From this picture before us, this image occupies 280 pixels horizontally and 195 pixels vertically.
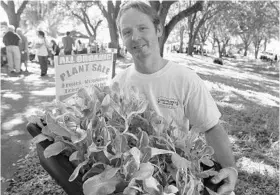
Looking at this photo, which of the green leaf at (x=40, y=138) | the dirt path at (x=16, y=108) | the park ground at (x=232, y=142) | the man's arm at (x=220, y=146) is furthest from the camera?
the dirt path at (x=16, y=108)

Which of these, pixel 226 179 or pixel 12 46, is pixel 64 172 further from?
pixel 12 46

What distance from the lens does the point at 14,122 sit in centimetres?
512

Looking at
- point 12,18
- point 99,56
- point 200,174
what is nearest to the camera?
point 200,174

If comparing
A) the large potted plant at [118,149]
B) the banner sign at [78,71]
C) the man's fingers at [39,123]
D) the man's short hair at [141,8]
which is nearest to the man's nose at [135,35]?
the man's short hair at [141,8]

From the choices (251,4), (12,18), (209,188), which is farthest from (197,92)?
(251,4)

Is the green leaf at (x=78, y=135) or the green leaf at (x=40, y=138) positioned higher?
the green leaf at (x=78, y=135)

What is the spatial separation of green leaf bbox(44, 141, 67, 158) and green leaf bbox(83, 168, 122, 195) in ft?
0.56

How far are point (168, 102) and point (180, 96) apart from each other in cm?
8

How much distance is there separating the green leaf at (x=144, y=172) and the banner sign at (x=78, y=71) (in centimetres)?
269

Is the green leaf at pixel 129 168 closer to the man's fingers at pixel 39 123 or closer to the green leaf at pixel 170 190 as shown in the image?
the green leaf at pixel 170 190

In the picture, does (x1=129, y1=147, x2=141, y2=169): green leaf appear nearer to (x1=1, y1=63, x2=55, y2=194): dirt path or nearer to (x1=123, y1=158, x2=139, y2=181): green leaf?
(x1=123, y1=158, x2=139, y2=181): green leaf

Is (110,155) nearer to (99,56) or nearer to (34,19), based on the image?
(99,56)

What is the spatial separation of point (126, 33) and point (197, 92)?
54 cm

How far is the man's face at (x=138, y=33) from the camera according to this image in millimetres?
1655
